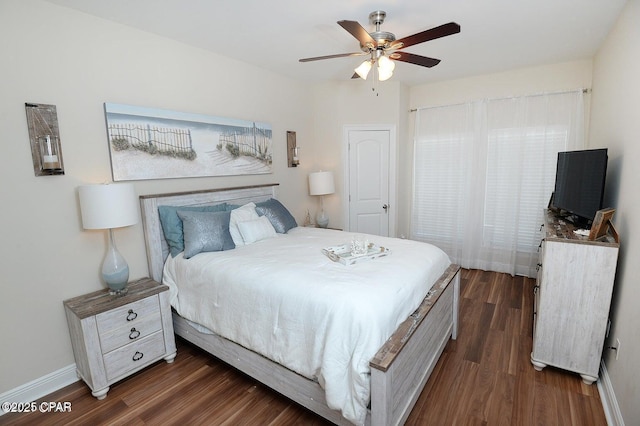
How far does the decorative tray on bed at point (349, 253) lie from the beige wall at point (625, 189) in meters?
1.47

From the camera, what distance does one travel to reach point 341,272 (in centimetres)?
205

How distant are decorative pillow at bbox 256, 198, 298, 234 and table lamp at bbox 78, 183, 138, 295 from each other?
133 centimetres

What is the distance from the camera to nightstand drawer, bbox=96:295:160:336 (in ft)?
6.93

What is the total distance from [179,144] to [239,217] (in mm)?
881

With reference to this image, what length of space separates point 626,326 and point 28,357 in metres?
3.88

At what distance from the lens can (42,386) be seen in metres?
2.16

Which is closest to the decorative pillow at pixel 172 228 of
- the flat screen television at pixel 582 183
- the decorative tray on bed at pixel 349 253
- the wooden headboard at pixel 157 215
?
the wooden headboard at pixel 157 215

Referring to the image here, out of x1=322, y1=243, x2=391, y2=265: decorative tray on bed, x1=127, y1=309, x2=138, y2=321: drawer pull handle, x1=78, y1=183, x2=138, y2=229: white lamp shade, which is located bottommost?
x1=127, y1=309, x2=138, y2=321: drawer pull handle

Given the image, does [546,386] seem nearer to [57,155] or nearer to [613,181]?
[613,181]

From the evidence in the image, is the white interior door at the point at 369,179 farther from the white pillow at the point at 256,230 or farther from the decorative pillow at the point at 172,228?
the decorative pillow at the point at 172,228

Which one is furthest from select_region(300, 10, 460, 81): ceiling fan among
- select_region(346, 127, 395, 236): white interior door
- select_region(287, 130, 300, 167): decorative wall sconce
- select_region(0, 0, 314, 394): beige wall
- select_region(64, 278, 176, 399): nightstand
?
select_region(64, 278, 176, 399): nightstand

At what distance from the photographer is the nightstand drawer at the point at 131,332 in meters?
2.13

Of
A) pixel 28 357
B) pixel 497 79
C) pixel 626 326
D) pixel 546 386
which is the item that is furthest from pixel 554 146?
pixel 28 357

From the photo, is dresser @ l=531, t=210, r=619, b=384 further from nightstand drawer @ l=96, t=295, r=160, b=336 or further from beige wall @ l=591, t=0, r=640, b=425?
nightstand drawer @ l=96, t=295, r=160, b=336
